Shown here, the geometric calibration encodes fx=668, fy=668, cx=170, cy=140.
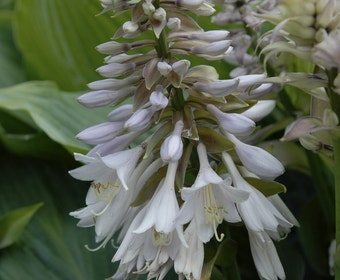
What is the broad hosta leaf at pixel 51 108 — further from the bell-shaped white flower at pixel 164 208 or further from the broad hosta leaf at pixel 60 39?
the bell-shaped white flower at pixel 164 208

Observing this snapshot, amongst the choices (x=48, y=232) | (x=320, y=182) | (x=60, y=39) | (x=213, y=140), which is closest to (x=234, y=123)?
(x=213, y=140)

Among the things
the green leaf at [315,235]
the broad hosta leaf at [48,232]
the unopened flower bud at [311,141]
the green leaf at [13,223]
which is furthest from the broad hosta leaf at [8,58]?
the unopened flower bud at [311,141]

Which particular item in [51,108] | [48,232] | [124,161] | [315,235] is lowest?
[315,235]

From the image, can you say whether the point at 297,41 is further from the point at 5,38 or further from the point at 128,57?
the point at 5,38

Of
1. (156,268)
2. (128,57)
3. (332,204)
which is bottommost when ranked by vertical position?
(332,204)

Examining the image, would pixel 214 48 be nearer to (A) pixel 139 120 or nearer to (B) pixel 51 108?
(A) pixel 139 120

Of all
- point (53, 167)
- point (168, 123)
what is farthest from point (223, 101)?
point (53, 167)
